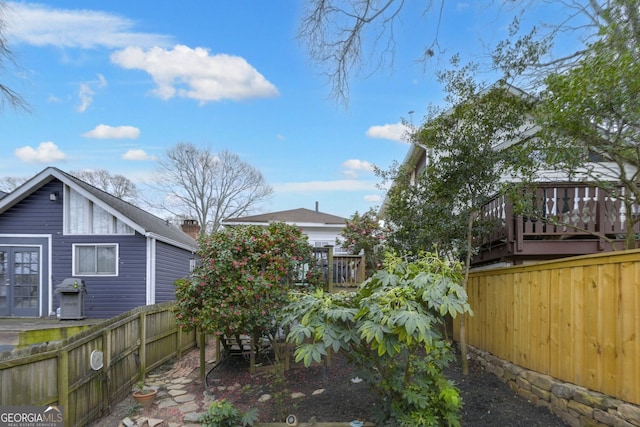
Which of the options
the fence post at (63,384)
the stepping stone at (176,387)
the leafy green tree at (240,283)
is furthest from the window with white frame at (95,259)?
the fence post at (63,384)

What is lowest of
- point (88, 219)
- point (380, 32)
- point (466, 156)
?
point (88, 219)

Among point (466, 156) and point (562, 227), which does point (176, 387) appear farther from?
point (562, 227)

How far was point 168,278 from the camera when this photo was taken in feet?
37.4

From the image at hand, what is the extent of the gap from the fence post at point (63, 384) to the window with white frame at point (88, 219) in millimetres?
6799

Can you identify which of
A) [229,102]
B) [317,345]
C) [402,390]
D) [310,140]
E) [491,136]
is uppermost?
[229,102]

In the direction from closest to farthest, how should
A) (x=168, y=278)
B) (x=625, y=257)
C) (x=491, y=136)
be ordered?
(x=625, y=257), (x=491, y=136), (x=168, y=278)

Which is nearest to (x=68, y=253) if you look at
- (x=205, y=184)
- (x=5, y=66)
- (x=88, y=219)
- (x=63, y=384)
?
(x=88, y=219)

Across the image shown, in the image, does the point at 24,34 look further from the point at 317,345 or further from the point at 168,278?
the point at 317,345

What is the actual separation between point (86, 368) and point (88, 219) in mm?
6982

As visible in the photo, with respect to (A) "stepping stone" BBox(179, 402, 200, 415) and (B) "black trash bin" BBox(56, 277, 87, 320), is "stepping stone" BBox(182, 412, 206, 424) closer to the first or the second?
(A) "stepping stone" BBox(179, 402, 200, 415)

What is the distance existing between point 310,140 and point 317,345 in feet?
35.4

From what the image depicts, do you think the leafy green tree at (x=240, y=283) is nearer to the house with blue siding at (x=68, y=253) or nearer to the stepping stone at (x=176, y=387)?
the stepping stone at (x=176, y=387)

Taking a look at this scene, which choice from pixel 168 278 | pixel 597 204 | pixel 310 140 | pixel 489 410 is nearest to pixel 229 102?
pixel 310 140

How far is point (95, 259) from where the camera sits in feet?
33.8
